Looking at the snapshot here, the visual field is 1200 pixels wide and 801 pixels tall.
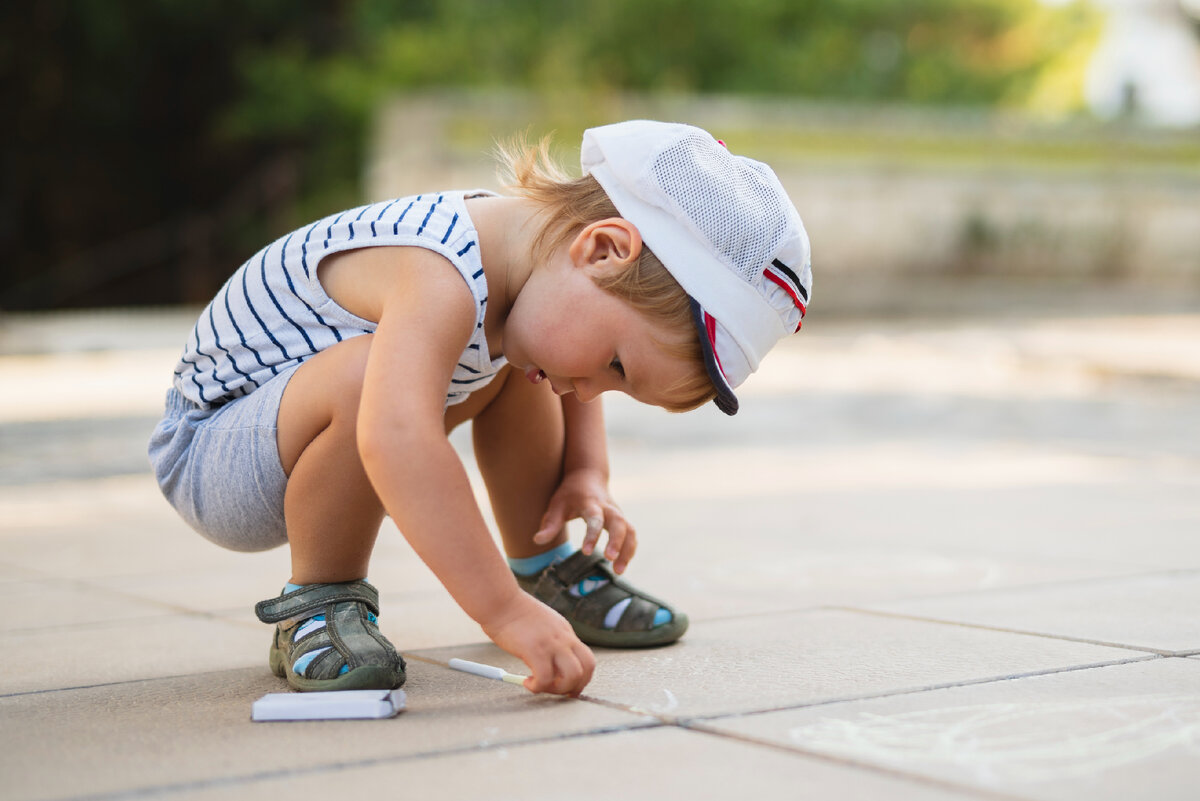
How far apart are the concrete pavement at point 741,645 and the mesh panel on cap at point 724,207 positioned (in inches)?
20.8

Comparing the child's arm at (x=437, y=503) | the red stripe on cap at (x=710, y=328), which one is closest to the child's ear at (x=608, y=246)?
the red stripe on cap at (x=710, y=328)

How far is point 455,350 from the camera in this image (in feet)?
5.56

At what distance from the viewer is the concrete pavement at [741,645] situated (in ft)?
4.33

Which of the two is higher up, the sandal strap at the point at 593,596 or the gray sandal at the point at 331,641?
the sandal strap at the point at 593,596

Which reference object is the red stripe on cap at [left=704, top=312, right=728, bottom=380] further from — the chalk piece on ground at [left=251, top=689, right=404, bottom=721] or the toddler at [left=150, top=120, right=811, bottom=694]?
the chalk piece on ground at [left=251, top=689, right=404, bottom=721]

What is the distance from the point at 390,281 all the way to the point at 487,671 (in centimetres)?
52

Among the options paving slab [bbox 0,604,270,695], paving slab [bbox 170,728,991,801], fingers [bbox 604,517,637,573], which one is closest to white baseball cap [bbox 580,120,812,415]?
fingers [bbox 604,517,637,573]

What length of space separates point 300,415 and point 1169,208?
51.3 ft

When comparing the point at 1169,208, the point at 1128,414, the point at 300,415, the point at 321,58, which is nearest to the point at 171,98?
the point at 321,58

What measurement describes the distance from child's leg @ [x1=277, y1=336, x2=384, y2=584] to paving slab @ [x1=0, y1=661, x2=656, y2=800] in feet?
0.58

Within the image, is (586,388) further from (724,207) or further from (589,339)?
(724,207)

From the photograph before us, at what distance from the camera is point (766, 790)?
124cm

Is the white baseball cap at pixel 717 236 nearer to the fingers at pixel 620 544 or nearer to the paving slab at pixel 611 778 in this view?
the fingers at pixel 620 544

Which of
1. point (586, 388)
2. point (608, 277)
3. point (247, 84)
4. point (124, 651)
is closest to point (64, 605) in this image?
point (124, 651)
